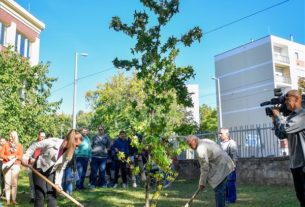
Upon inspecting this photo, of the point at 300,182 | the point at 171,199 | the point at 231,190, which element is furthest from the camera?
the point at 171,199

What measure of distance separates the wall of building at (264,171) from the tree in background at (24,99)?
1027 centimetres

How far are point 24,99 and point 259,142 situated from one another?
12285 mm

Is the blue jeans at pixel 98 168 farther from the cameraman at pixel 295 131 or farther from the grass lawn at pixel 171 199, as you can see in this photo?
the cameraman at pixel 295 131

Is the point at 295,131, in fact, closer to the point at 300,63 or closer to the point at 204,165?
the point at 204,165

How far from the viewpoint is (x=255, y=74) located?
50.1 metres

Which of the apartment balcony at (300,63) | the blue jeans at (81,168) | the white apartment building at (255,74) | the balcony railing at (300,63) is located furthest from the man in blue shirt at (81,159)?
the balcony railing at (300,63)

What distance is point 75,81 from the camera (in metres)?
27.0

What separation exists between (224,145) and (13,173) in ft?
18.2

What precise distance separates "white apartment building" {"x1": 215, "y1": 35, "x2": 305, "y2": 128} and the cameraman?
42550mm

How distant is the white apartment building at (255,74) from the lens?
4791 centimetres

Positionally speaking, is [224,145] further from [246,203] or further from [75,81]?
[75,81]

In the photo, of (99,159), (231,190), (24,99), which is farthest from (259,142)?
(24,99)

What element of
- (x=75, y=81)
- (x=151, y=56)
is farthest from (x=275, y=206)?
(x=75, y=81)

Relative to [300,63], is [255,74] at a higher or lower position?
lower
